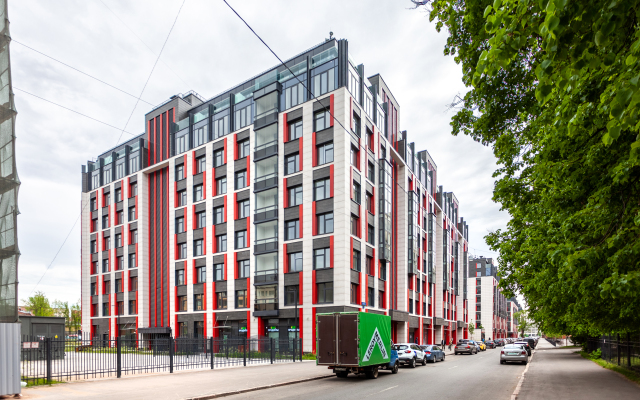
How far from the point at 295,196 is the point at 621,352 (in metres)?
27.1

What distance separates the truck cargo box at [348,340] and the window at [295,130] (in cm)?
2587

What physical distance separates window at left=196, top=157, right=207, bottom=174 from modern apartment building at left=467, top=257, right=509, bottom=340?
92070mm

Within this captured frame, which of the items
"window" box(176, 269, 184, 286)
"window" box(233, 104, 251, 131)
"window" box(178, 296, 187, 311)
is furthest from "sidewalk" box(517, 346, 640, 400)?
"window" box(176, 269, 184, 286)

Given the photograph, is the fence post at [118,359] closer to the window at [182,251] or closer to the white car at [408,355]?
the white car at [408,355]

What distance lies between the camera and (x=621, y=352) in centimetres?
2372

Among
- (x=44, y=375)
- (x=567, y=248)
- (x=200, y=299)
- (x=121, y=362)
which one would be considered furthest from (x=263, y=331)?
(x=567, y=248)

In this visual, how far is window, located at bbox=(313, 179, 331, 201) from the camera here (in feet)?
135

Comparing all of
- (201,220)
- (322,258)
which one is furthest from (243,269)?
(322,258)

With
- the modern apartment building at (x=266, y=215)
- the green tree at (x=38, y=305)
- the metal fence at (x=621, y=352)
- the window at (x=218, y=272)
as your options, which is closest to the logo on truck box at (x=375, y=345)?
the metal fence at (x=621, y=352)

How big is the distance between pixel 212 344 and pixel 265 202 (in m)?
21.8

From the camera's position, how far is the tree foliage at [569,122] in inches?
183

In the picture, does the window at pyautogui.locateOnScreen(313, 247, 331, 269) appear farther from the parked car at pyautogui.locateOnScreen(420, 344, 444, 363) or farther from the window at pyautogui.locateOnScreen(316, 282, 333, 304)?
the parked car at pyautogui.locateOnScreen(420, 344, 444, 363)

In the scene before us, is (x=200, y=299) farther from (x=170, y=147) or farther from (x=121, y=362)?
(x=121, y=362)

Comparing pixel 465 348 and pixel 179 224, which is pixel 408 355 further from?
pixel 179 224
